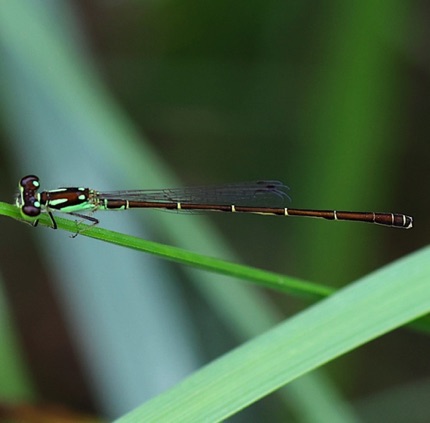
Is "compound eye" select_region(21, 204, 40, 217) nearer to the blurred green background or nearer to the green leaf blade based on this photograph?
the green leaf blade

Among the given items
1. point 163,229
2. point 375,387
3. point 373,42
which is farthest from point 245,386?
point 375,387

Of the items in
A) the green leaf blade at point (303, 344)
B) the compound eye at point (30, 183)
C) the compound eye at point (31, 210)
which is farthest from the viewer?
the compound eye at point (30, 183)

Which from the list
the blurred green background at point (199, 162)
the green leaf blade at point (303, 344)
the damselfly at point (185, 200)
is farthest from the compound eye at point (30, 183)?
the green leaf blade at point (303, 344)

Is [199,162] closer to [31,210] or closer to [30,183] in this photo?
[30,183]

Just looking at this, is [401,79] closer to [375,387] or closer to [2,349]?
[375,387]

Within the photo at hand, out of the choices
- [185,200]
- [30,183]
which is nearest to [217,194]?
[185,200]

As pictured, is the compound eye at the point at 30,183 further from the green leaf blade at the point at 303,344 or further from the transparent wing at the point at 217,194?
the green leaf blade at the point at 303,344
